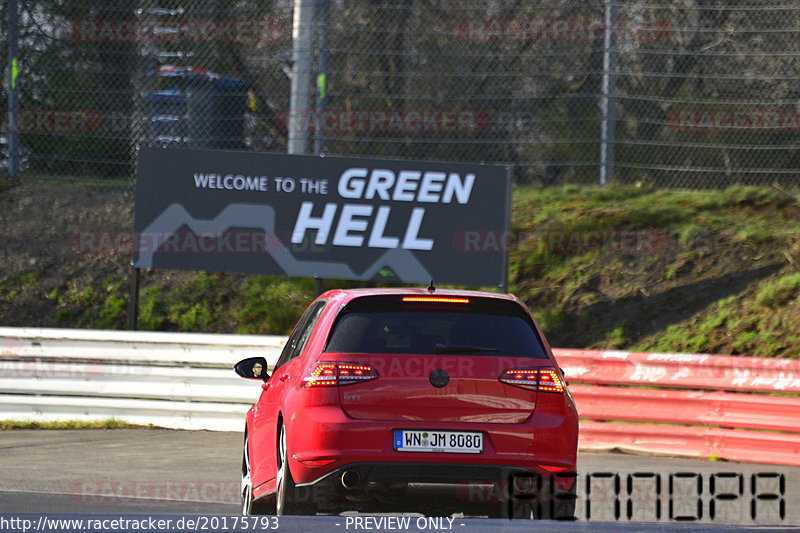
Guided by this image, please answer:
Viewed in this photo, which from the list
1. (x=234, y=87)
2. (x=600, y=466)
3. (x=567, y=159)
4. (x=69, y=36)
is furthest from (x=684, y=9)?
(x=69, y=36)

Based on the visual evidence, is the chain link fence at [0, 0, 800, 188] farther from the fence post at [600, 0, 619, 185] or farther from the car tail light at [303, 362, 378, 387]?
the car tail light at [303, 362, 378, 387]

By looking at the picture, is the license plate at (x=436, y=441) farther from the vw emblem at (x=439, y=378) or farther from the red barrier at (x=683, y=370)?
the red barrier at (x=683, y=370)

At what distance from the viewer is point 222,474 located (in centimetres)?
1072

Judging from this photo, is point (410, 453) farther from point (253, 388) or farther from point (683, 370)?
point (253, 388)

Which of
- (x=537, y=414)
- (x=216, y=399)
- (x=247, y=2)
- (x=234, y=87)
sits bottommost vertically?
(x=216, y=399)

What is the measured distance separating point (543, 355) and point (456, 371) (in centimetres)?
56

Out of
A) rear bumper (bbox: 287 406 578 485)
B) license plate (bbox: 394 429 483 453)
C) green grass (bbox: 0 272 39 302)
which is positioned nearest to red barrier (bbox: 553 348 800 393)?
rear bumper (bbox: 287 406 578 485)

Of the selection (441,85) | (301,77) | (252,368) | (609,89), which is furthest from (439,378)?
(441,85)

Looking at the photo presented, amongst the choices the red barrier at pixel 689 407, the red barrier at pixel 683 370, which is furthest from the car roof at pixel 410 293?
the red barrier at pixel 683 370

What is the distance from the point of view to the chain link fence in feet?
54.7

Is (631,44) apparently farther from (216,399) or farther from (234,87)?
(216,399)

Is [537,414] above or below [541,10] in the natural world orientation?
below

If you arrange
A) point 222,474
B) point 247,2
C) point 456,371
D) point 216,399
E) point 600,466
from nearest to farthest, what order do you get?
point 456,371
point 222,474
point 600,466
point 216,399
point 247,2

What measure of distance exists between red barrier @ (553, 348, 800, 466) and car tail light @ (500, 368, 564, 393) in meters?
5.09
